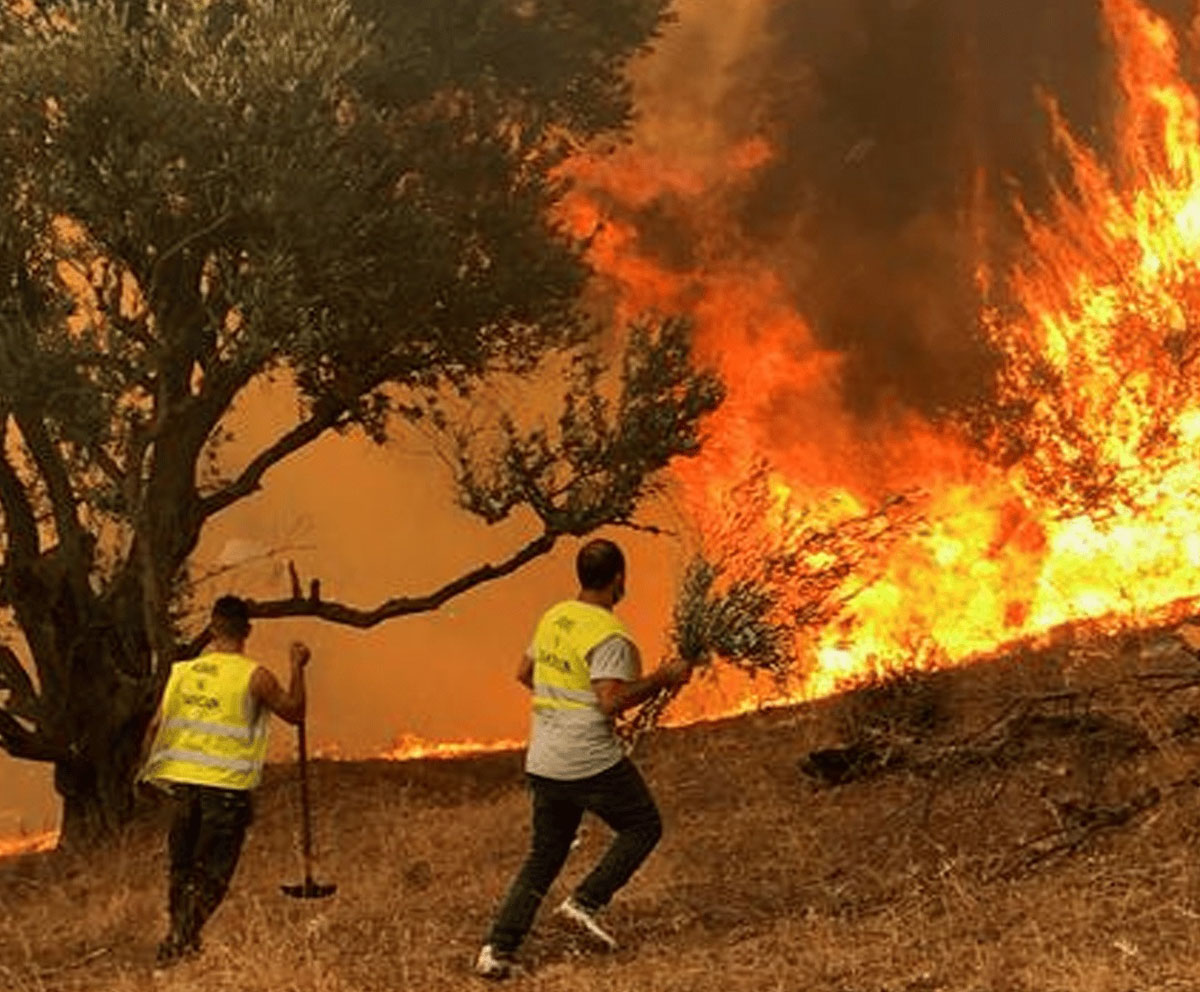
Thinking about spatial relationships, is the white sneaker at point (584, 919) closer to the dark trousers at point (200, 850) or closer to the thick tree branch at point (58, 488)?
the dark trousers at point (200, 850)

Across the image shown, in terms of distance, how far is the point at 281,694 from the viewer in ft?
33.0

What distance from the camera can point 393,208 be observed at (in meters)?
18.1

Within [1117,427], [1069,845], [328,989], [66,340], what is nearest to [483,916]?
[328,989]

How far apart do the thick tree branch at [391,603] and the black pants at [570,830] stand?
441 inches

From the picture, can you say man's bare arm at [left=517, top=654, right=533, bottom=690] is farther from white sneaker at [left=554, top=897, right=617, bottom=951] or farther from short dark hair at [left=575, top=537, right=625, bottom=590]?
white sneaker at [left=554, top=897, right=617, bottom=951]

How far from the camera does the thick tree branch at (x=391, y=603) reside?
66.6 feet

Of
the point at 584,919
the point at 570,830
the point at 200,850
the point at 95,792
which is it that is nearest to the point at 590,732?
the point at 570,830

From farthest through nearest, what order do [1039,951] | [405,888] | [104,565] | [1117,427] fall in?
[1117,427] < [104,565] < [405,888] < [1039,951]

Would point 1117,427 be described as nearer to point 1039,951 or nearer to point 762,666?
point 762,666

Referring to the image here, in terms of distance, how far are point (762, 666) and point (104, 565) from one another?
28.1ft

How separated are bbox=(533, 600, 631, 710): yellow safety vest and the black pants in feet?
1.37

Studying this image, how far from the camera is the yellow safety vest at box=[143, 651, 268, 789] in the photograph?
33.1 ft

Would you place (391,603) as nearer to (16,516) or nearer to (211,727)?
(16,516)

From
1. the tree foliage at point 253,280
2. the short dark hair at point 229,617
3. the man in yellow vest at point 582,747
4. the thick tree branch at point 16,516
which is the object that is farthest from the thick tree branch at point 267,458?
the man in yellow vest at point 582,747
